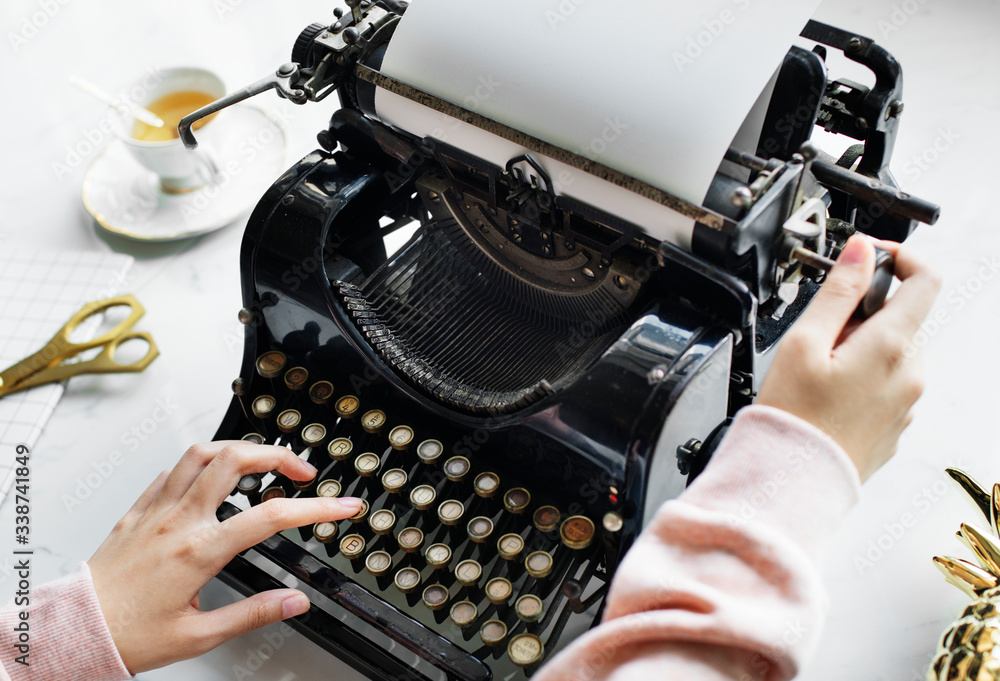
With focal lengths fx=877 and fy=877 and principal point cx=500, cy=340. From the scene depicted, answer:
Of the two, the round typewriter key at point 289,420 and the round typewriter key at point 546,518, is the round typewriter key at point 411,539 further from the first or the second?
the round typewriter key at point 289,420

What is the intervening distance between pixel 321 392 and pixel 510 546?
0.54 m

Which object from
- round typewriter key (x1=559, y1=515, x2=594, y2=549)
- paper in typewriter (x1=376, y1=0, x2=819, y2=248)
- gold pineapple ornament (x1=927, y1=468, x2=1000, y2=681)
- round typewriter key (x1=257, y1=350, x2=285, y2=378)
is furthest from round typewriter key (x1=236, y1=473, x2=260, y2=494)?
gold pineapple ornament (x1=927, y1=468, x2=1000, y2=681)

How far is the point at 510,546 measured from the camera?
5.47 ft

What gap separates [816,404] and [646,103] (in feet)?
1.83

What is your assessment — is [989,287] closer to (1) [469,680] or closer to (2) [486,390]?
(2) [486,390]

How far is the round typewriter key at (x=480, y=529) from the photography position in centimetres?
168

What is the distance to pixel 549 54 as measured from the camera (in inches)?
59.6

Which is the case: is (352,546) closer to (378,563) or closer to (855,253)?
(378,563)

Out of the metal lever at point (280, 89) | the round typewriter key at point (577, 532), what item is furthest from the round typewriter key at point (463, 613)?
the metal lever at point (280, 89)

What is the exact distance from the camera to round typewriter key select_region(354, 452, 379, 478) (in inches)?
70.9

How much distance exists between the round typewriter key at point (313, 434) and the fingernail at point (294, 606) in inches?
12.8

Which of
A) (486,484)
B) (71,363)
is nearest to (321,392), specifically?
(486,484)

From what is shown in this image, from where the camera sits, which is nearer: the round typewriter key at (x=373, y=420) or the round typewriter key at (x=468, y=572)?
the round typewriter key at (x=468, y=572)

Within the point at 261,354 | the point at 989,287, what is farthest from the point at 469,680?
the point at 989,287
